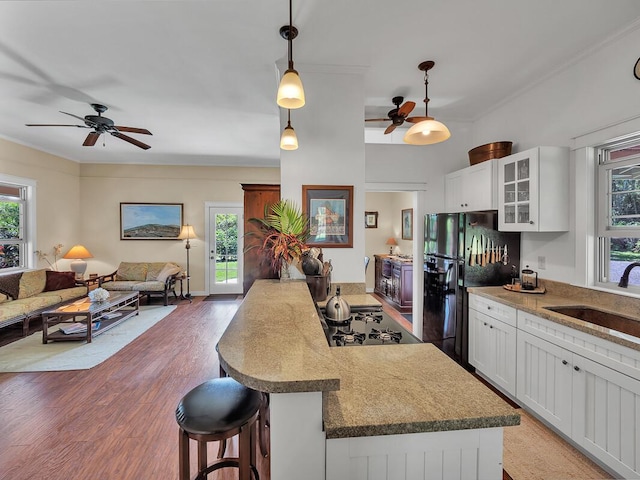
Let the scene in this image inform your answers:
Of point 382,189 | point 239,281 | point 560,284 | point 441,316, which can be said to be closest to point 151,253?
point 239,281

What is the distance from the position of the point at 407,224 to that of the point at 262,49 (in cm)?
469

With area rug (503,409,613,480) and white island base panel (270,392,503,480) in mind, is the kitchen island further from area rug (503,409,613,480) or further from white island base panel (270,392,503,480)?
area rug (503,409,613,480)

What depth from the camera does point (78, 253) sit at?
231 inches

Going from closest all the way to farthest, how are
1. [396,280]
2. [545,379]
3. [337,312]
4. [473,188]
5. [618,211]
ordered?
[337,312]
[545,379]
[618,211]
[473,188]
[396,280]

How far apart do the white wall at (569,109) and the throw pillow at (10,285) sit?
6797 mm

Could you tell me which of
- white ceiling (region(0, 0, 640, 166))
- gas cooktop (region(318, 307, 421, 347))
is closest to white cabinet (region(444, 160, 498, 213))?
white ceiling (region(0, 0, 640, 166))

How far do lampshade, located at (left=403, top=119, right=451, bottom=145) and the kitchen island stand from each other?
1742 mm

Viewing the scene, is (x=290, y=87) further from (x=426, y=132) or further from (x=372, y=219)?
(x=372, y=219)

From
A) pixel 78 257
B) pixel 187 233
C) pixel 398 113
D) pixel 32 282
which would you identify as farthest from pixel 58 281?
pixel 398 113

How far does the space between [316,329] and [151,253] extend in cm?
638

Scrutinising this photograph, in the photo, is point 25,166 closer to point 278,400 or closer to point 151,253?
point 151,253

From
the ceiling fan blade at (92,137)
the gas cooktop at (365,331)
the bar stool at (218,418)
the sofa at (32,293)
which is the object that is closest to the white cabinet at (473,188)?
the gas cooktop at (365,331)

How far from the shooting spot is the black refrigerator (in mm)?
2938

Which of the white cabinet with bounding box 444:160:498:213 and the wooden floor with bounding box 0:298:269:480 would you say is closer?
the wooden floor with bounding box 0:298:269:480
